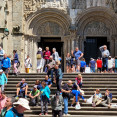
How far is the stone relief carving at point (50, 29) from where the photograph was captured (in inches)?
963

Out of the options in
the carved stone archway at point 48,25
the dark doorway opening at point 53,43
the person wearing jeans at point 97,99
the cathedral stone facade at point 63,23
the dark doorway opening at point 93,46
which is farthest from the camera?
the dark doorway opening at point 53,43

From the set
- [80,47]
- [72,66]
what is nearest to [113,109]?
[72,66]

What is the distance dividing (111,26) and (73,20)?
9.06 ft

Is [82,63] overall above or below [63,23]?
below

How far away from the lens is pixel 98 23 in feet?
80.8

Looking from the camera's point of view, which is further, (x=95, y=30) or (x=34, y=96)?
(x=95, y=30)

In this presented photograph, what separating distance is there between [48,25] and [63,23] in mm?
1127

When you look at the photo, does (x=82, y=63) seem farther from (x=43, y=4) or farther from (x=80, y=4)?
(x=43, y=4)

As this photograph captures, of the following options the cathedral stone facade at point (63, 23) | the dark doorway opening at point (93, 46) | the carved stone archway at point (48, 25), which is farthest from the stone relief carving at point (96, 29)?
the carved stone archway at point (48, 25)

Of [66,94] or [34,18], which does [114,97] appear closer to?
[66,94]

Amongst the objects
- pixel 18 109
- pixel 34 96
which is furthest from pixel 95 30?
pixel 18 109

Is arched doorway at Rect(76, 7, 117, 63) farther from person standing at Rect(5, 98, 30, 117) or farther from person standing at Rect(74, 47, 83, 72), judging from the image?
person standing at Rect(5, 98, 30, 117)

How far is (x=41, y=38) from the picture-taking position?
24906mm

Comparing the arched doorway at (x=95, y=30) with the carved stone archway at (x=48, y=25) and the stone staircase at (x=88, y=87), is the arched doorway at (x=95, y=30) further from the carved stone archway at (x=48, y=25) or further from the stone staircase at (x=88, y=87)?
the stone staircase at (x=88, y=87)
